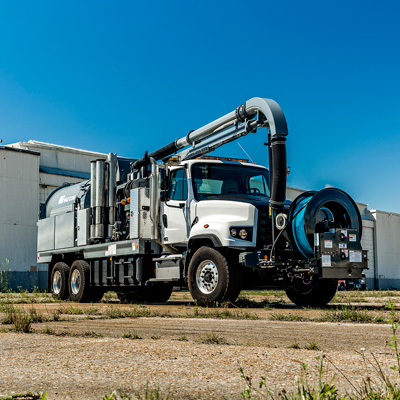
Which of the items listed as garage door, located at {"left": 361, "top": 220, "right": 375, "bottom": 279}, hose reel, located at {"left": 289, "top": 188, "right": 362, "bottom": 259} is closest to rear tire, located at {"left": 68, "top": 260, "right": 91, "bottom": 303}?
hose reel, located at {"left": 289, "top": 188, "right": 362, "bottom": 259}

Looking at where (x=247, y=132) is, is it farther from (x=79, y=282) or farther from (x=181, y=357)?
(x=181, y=357)

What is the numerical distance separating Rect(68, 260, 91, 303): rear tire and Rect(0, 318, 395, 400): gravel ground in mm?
9190

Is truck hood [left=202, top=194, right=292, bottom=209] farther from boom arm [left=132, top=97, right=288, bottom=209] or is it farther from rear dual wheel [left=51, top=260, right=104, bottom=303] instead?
rear dual wheel [left=51, top=260, right=104, bottom=303]

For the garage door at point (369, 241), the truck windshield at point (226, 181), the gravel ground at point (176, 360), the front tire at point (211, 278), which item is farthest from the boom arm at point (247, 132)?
the garage door at point (369, 241)

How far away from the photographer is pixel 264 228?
1182cm

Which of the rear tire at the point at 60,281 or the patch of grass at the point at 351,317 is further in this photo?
the rear tire at the point at 60,281

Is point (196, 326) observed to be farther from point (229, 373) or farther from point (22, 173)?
point (22, 173)

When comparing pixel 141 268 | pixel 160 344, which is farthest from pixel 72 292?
pixel 160 344

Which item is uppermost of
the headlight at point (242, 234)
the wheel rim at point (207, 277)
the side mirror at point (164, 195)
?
the side mirror at point (164, 195)

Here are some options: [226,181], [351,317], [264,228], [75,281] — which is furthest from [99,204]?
[351,317]

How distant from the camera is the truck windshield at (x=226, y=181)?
12.7 metres

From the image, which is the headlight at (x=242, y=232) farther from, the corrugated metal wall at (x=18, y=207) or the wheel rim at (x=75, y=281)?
the corrugated metal wall at (x=18, y=207)

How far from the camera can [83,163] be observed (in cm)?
3459

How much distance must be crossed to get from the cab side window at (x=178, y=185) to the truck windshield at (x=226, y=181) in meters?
0.26
